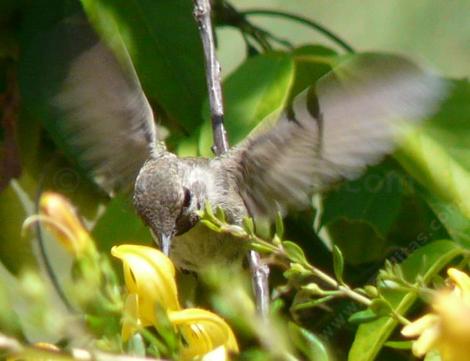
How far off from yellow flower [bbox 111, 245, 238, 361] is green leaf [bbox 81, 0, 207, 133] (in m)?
0.55

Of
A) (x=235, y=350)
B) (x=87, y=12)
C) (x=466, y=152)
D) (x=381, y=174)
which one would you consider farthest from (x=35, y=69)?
(x=235, y=350)

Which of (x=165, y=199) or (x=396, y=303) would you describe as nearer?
(x=396, y=303)

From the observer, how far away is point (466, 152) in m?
1.38

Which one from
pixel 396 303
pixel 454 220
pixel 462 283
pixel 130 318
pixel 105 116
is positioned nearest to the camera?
pixel 130 318

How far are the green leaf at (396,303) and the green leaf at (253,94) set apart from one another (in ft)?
0.98

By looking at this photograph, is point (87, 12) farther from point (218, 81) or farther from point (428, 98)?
point (428, 98)

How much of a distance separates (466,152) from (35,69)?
61 centimetres

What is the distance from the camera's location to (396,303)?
117 cm

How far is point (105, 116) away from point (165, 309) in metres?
0.86

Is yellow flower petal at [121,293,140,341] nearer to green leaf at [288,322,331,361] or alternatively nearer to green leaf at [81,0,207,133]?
green leaf at [288,322,331,361]

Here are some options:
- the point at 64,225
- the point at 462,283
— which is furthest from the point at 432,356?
the point at 64,225

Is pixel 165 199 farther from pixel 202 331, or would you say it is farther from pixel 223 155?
pixel 202 331

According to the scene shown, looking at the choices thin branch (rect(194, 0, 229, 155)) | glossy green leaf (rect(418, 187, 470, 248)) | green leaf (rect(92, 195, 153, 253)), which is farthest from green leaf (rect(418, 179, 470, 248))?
green leaf (rect(92, 195, 153, 253))

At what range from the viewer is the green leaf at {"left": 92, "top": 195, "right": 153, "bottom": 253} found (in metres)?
1.50
